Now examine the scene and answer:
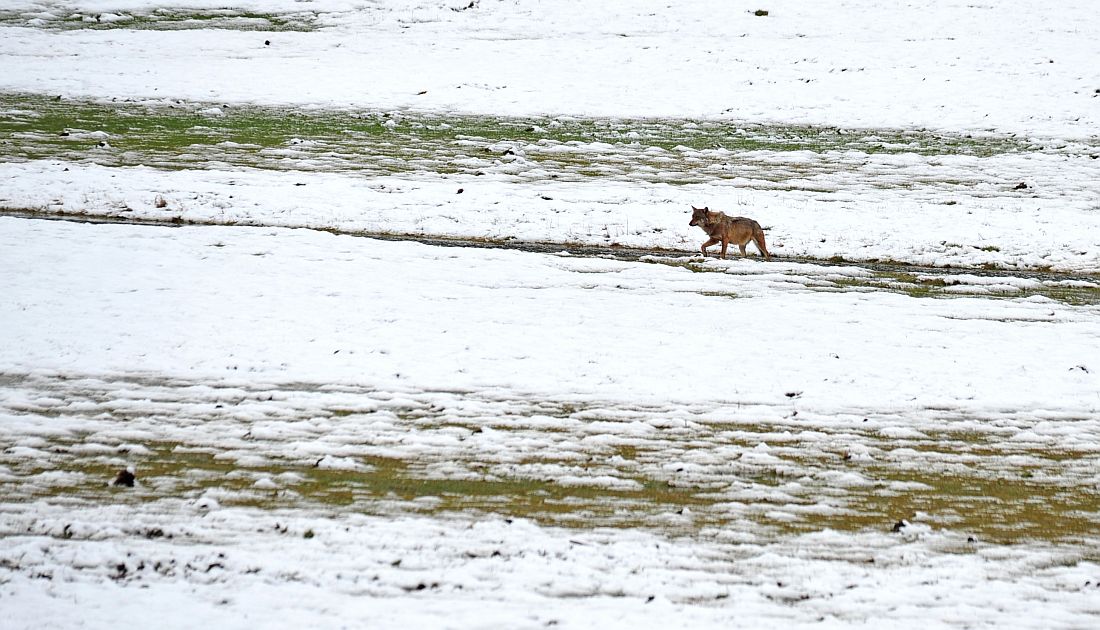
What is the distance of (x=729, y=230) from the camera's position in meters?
15.5

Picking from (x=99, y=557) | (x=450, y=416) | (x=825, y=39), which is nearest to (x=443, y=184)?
(x=450, y=416)

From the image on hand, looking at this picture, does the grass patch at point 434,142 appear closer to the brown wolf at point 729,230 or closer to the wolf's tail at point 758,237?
the wolf's tail at point 758,237

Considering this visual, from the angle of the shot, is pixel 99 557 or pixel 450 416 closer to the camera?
pixel 99 557

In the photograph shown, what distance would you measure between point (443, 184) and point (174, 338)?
886cm

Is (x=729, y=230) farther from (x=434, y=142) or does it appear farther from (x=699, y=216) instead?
(x=434, y=142)

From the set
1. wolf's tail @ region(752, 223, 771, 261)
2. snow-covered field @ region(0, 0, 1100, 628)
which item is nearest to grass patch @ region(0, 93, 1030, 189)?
snow-covered field @ region(0, 0, 1100, 628)

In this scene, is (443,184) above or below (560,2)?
below

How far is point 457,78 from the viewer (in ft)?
93.5

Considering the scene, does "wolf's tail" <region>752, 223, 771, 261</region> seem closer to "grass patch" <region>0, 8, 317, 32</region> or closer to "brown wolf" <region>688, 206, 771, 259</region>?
"brown wolf" <region>688, 206, 771, 259</region>

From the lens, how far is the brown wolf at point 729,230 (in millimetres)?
15445

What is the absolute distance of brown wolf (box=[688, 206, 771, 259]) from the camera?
1545 cm

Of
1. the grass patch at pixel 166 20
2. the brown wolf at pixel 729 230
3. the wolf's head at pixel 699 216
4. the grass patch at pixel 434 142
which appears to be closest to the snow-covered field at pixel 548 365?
the grass patch at pixel 434 142

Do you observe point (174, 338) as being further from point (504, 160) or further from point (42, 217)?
point (504, 160)

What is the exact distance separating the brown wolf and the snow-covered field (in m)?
0.45
